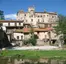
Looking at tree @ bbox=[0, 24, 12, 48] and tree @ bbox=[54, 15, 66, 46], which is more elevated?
tree @ bbox=[54, 15, 66, 46]

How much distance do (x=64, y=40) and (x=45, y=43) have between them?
7.98 m

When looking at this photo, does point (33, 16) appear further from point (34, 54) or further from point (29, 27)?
point (34, 54)

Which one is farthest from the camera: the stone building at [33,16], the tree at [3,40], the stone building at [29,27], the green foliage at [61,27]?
the stone building at [33,16]

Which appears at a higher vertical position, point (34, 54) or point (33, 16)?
point (33, 16)

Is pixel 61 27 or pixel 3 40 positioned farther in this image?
pixel 3 40

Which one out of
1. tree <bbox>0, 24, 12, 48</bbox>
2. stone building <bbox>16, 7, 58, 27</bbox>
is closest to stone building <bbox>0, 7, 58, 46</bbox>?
stone building <bbox>16, 7, 58, 27</bbox>

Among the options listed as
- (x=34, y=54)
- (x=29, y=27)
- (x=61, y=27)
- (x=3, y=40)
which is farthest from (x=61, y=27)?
(x=34, y=54)

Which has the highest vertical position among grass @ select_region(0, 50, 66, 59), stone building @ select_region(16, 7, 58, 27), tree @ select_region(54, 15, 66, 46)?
stone building @ select_region(16, 7, 58, 27)

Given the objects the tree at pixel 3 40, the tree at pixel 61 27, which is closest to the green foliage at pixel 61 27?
the tree at pixel 61 27

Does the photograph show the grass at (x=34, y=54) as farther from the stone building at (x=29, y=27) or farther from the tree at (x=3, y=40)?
the stone building at (x=29, y=27)

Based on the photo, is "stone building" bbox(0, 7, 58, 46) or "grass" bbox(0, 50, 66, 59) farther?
"stone building" bbox(0, 7, 58, 46)

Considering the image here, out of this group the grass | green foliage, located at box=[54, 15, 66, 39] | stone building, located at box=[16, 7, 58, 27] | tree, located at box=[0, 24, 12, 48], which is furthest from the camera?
stone building, located at box=[16, 7, 58, 27]

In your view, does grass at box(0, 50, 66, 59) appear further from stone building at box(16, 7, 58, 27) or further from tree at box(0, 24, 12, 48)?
stone building at box(16, 7, 58, 27)

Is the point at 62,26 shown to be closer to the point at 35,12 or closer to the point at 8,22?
the point at 8,22
